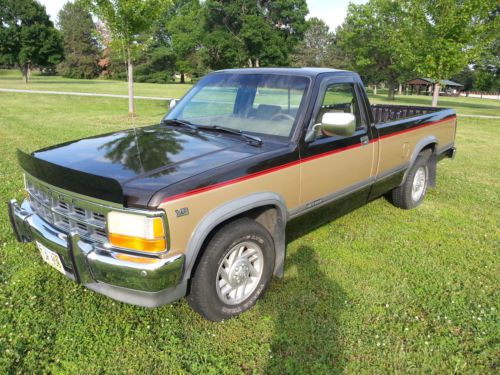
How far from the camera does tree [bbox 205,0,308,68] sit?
5350 cm

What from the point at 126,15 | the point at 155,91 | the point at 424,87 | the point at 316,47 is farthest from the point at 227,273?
the point at 316,47

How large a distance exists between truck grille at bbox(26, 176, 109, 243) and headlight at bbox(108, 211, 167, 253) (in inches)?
3.8

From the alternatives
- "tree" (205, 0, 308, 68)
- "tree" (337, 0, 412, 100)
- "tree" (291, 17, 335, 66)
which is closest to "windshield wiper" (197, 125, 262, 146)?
"tree" (337, 0, 412, 100)

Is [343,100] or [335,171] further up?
[343,100]

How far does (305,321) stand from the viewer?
3096mm

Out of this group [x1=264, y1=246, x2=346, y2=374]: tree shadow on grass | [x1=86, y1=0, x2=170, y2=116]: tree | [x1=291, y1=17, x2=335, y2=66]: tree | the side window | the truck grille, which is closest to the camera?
the truck grille

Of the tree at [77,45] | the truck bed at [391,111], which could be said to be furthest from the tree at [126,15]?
the tree at [77,45]

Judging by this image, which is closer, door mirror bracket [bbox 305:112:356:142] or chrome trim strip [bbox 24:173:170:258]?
chrome trim strip [bbox 24:173:170:258]

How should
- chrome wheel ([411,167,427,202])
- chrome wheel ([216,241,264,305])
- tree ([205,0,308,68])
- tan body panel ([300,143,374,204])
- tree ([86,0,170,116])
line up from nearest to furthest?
1. chrome wheel ([216,241,264,305])
2. tan body panel ([300,143,374,204])
3. chrome wheel ([411,167,427,202])
4. tree ([86,0,170,116])
5. tree ([205,0,308,68])

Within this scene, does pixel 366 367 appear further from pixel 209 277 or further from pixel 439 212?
pixel 439 212

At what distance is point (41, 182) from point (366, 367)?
2654 millimetres

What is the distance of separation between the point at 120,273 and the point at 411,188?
14.0 feet

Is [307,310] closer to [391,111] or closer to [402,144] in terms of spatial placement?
[402,144]

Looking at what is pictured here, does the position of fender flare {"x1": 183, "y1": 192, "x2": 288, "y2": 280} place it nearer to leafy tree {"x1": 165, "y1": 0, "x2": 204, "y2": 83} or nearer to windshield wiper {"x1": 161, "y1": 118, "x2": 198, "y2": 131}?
windshield wiper {"x1": 161, "y1": 118, "x2": 198, "y2": 131}
